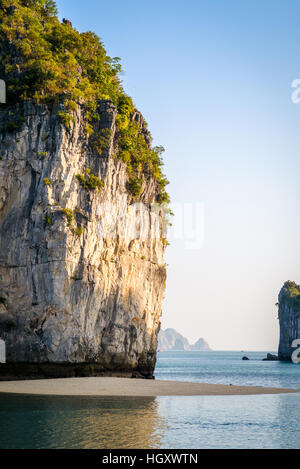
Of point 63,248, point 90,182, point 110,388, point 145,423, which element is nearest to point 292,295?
point 90,182

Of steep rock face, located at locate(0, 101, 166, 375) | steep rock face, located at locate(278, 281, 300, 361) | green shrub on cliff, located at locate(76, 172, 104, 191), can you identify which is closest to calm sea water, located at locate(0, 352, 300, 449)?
steep rock face, located at locate(0, 101, 166, 375)

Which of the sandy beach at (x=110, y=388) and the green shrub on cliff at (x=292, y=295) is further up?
the green shrub on cliff at (x=292, y=295)

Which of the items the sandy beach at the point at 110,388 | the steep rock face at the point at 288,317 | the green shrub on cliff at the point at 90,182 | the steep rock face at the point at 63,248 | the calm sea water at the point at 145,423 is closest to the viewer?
the calm sea water at the point at 145,423

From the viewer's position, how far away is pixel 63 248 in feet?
109

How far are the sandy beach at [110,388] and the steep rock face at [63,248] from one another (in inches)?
102

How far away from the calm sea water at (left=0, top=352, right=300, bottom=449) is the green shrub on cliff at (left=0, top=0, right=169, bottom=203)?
20194 millimetres

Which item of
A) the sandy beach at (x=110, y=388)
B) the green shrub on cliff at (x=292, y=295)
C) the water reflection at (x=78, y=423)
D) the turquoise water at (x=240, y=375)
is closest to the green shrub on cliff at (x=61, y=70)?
the sandy beach at (x=110, y=388)

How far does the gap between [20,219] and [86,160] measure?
6.65 metres

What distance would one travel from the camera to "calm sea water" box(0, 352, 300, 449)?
1528 cm

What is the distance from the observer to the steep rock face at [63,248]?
32.5 meters

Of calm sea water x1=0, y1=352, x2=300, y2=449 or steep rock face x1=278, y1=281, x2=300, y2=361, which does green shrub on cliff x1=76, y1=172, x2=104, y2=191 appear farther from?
steep rock face x1=278, y1=281, x2=300, y2=361

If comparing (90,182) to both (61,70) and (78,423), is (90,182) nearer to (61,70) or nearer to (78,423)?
(61,70)

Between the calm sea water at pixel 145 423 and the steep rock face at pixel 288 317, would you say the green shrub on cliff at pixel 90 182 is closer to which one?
the calm sea water at pixel 145 423

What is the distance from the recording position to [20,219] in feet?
111
